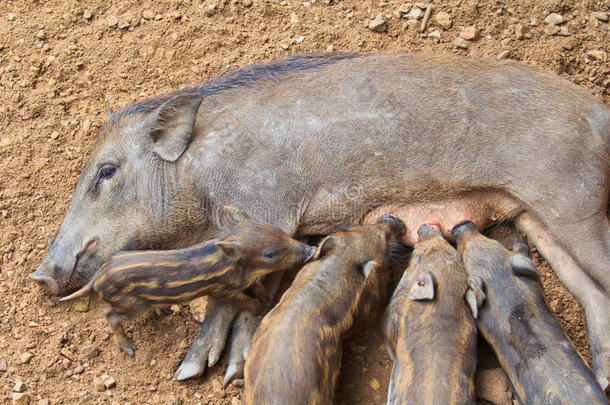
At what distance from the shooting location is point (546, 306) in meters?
3.11

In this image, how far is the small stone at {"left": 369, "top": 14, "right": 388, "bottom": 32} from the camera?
4.91 metres

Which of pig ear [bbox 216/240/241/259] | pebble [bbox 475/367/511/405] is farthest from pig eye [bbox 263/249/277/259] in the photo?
pebble [bbox 475/367/511/405]

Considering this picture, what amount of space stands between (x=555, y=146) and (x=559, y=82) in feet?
1.51

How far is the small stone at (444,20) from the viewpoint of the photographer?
4883 mm

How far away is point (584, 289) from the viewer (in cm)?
345

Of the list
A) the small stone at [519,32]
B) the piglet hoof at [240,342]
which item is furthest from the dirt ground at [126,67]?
the piglet hoof at [240,342]

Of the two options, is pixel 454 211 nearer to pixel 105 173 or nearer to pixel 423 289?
pixel 423 289

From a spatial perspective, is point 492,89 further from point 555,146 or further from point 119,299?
point 119,299

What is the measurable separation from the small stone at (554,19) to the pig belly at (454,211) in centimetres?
181

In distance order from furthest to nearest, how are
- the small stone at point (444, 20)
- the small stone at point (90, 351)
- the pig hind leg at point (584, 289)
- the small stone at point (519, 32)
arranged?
the small stone at point (444, 20) → the small stone at point (519, 32) → the small stone at point (90, 351) → the pig hind leg at point (584, 289)

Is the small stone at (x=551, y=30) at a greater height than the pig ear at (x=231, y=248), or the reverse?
the small stone at (x=551, y=30)

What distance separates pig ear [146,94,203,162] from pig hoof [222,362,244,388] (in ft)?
3.88

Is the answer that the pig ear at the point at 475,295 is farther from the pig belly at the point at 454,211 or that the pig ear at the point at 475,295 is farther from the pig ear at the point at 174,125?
the pig ear at the point at 174,125

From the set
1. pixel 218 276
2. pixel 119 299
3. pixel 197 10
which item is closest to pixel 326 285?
pixel 218 276
